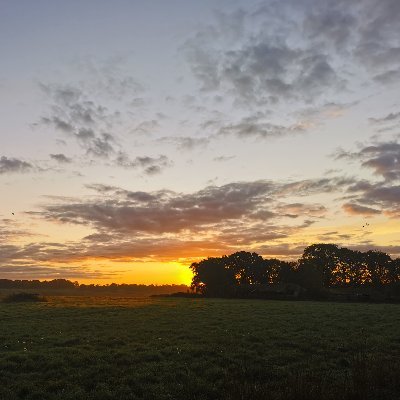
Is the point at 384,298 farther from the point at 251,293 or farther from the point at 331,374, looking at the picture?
the point at 331,374

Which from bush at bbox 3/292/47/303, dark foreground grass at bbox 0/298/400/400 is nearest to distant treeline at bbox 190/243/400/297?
bush at bbox 3/292/47/303

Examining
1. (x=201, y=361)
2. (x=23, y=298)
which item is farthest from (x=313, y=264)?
(x=201, y=361)

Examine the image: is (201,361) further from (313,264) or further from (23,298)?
(313,264)

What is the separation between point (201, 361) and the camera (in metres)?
21.4

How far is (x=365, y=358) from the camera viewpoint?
21.5 metres

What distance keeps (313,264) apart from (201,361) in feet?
332

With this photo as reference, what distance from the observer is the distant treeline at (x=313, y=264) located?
117 metres

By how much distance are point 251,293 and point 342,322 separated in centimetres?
6235

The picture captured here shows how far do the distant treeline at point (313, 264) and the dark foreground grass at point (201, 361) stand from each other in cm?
8214

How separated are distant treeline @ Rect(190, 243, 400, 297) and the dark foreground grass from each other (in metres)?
82.1

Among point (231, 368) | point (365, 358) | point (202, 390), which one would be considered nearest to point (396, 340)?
point (365, 358)

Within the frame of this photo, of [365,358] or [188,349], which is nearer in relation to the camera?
[365,358]

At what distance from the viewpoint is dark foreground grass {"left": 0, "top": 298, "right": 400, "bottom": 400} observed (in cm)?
1622

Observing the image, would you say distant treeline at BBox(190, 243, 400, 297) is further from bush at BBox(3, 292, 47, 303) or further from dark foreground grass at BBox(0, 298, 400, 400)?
dark foreground grass at BBox(0, 298, 400, 400)
